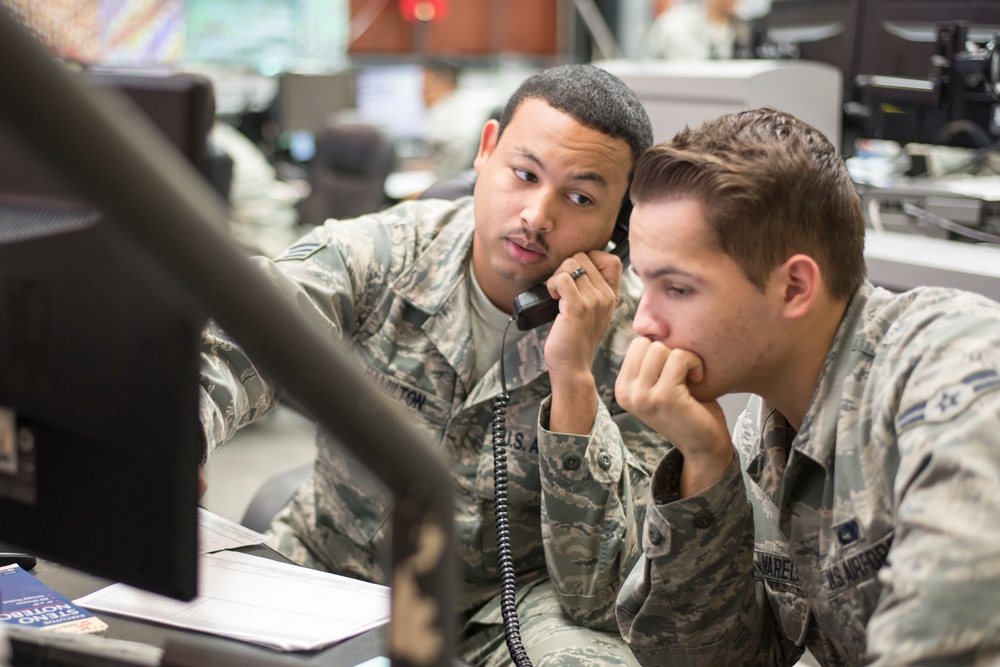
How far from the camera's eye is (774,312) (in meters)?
1.06

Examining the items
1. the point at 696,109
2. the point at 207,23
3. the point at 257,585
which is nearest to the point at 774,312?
the point at 257,585

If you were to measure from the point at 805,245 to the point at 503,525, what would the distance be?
62 centimetres

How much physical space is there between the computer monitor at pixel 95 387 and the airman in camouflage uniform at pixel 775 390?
55 cm

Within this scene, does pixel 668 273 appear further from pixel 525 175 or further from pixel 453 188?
pixel 453 188

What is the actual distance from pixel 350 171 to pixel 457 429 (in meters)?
3.27

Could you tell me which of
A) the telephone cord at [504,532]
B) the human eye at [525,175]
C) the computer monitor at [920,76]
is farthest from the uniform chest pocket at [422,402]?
the computer monitor at [920,76]

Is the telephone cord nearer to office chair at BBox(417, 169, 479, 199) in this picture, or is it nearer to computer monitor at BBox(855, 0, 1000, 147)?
office chair at BBox(417, 169, 479, 199)

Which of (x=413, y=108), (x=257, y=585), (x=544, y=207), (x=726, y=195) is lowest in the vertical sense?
(x=413, y=108)

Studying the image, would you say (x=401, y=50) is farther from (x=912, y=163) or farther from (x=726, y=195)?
(x=726, y=195)

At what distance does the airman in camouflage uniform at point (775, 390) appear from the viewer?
97 cm

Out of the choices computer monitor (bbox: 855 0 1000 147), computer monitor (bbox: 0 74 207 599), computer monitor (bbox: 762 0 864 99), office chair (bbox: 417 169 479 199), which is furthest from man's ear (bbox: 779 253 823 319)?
computer monitor (bbox: 762 0 864 99)

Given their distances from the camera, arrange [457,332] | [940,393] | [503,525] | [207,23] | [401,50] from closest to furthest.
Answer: [940,393] → [503,525] → [457,332] → [207,23] → [401,50]

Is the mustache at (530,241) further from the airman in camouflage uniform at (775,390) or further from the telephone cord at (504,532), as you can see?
the airman in camouflage uniform at (775,390)

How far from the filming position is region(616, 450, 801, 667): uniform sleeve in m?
1.12
